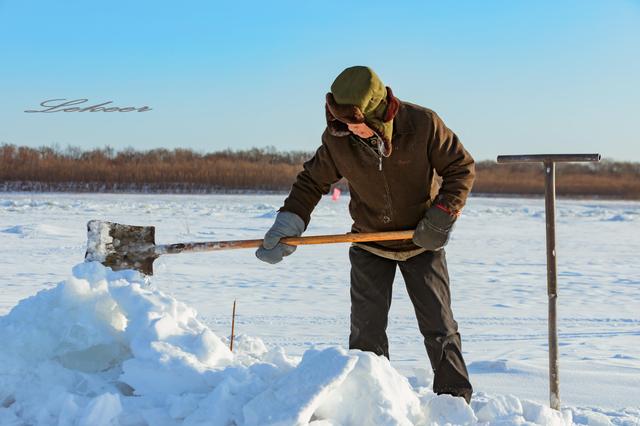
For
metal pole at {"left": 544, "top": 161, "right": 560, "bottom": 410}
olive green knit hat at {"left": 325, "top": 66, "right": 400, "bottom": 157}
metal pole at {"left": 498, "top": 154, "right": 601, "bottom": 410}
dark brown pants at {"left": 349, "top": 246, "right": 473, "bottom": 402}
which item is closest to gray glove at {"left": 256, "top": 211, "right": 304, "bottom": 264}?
dark brown pants at {"left": 349, "top": 246, "right": 473, "bottom": 402}

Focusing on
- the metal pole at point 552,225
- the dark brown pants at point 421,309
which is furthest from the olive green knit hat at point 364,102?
the metal pole at point 552,225

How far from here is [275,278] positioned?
7.57 m

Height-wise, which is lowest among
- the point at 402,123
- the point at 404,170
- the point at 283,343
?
the point at 283,343

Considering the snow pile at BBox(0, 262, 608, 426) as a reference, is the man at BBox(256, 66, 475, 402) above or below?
above

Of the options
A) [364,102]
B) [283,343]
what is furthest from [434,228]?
[283,343]

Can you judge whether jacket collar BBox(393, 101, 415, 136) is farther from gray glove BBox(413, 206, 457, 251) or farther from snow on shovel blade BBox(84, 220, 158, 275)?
snow on shovel blade BBox(84, 220, 158, 275)

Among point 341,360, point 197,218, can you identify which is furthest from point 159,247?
point 197,218

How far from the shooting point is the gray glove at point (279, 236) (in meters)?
2.98

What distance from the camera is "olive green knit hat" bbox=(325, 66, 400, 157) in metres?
2.57

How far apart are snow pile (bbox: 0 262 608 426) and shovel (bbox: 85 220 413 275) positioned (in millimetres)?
196

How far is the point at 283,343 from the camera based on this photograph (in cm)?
461

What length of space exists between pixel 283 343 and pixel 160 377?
Answer: 2338 millimetres

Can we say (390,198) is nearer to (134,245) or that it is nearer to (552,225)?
(552,225)

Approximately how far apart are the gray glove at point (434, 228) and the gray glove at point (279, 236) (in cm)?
59
